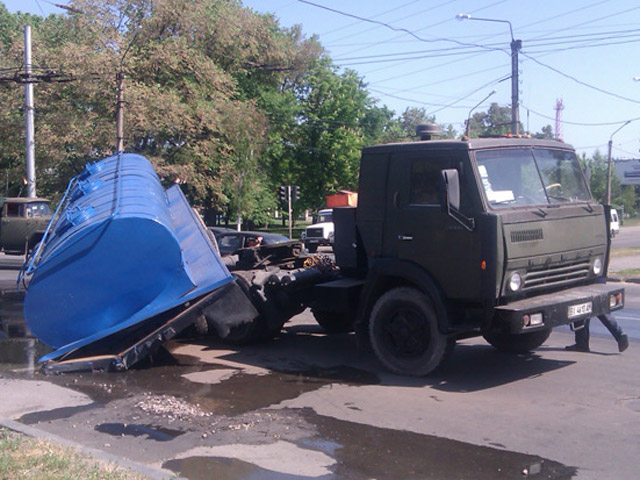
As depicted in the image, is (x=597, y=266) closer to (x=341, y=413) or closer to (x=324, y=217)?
(x=341, y=413)

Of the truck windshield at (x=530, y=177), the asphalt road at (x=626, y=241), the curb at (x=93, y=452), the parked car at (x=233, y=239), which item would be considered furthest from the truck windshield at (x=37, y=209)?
the asphalt road at (x=626, y=241)

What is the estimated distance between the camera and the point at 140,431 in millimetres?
5938

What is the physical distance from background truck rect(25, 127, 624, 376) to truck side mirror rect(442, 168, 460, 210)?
0.03 feet

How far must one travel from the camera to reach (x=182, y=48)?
31.5 m

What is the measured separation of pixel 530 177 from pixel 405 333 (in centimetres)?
220

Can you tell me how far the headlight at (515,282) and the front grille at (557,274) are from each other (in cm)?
11

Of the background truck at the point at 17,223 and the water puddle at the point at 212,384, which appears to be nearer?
the water puddle at the point at 212,384

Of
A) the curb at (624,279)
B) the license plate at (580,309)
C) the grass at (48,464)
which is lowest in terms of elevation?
the grass at (48,464)

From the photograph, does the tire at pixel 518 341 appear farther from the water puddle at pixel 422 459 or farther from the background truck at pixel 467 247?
the water puddle at pixel 422 459

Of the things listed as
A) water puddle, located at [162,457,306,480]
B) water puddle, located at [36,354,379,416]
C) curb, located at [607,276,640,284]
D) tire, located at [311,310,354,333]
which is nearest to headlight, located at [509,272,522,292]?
water puddle, located at [36,354,379,416]

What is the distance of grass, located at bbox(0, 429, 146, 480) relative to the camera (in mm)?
4414

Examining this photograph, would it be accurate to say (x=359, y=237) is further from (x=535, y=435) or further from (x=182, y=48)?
(x=182, y=48)

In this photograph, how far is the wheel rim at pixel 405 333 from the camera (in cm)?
756

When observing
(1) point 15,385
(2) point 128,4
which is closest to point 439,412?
(1) point 15,385
